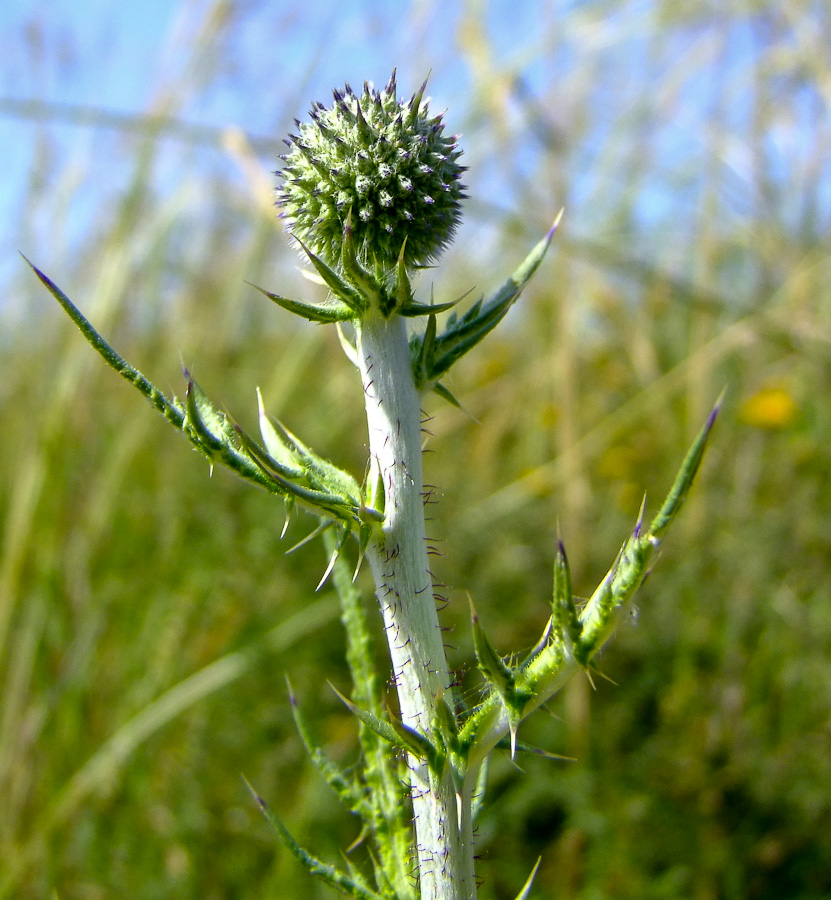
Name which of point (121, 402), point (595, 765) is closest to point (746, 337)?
point (595, 765)

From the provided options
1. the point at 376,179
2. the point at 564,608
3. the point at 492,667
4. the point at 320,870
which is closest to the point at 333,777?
the point at 320,870

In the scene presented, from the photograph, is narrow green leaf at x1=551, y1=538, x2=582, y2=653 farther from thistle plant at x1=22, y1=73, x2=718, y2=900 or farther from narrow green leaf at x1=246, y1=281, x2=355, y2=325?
narrow green leaf at x1=246, y1=281, x2=355, y2=325

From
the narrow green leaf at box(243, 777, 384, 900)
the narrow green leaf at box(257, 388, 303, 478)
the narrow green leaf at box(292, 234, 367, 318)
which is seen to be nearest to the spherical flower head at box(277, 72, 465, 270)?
the narrow green leaf at box(292, 234, 367, 318)

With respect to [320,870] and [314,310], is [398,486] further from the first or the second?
[320,870]

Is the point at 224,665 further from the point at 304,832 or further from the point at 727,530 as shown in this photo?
the point at 727,530

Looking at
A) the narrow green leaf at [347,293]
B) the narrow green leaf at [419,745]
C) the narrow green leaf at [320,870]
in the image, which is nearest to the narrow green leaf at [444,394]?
the narrow green leaf at [347,293]

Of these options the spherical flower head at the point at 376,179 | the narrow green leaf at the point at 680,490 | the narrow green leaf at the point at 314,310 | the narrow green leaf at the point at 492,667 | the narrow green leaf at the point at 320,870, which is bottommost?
the narrow green leaf at the point at 320,870

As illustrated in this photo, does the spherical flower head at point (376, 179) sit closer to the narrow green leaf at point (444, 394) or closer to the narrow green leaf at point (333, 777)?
the narrow green leaf at point (444, 394)
